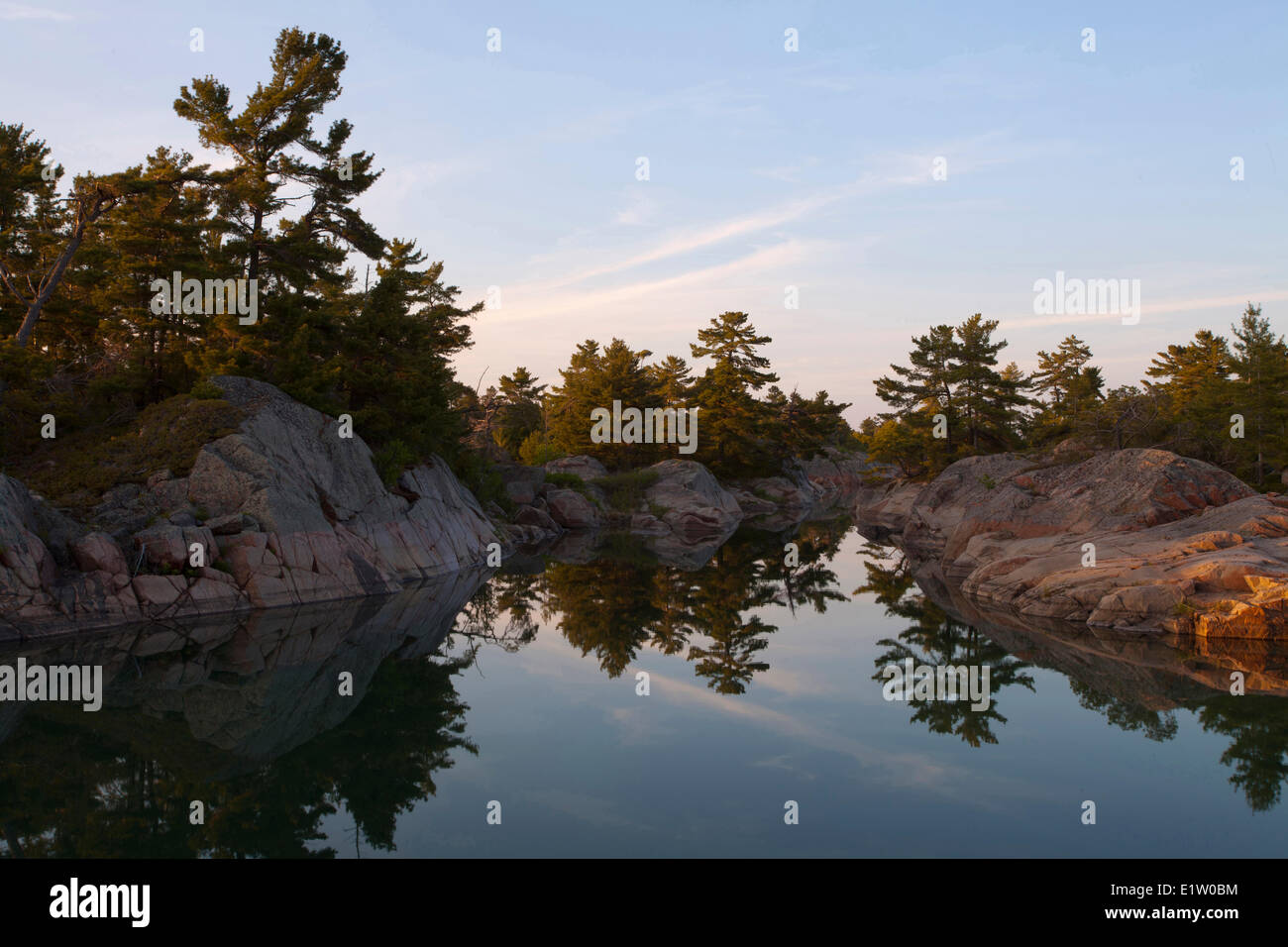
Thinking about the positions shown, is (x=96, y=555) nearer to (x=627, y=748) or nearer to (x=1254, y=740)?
(x=627, y=748)

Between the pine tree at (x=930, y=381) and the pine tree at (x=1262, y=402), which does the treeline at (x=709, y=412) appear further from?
the pine tree at (x=1262, y=402)

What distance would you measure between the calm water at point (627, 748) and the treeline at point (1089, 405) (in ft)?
70.7

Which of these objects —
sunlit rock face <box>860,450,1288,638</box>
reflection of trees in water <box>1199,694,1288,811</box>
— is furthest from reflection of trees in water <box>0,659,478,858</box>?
sunlit rock face <box>860,450,1288,638</box>

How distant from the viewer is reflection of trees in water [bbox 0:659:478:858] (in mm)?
8023

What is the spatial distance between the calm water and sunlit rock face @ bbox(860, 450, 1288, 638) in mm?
1427

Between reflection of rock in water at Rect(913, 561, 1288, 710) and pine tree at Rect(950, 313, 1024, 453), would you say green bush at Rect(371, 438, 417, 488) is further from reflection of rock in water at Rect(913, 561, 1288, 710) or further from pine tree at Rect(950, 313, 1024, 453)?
pine tree at Rect(950, 313, 1024, 453)

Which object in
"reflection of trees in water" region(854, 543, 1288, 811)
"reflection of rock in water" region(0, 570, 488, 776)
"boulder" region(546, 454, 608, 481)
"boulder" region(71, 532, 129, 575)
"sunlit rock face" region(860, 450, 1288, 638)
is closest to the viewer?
"reflection of trees in water" region(854, 543, 1288, 811)

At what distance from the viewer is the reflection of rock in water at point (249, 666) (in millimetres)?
11727

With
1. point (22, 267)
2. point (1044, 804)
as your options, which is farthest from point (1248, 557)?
point (22, 267)

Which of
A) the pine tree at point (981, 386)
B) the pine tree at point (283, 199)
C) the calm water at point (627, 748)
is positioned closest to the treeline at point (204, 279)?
the pine tree at point (283, 199)

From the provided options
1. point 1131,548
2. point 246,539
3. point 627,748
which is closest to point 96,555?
point 246,539

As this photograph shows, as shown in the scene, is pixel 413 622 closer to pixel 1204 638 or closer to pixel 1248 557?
pixel 1204 638
